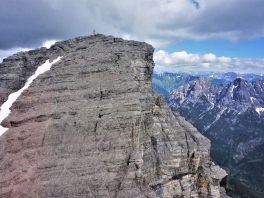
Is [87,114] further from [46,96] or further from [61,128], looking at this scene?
[46,96]

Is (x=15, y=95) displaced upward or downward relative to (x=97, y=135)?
upward

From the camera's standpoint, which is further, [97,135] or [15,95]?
[15,95]

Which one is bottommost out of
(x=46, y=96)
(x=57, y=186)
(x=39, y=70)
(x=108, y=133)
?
(x=57, y=186)

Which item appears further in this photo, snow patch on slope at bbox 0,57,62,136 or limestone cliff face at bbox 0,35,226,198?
snow patch on slope at bbox 0,57,62,136

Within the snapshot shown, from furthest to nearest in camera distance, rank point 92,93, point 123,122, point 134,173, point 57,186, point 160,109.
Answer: point 160,109, point 92,93, point 123,122, point 134,173, point 57,186

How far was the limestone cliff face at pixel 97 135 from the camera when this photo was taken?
39.2 meters

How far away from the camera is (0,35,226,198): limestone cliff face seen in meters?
39.2

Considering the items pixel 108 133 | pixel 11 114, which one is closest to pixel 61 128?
pixel 108 133

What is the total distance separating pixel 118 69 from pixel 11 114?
2055 cm

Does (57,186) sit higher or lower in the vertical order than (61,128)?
lower

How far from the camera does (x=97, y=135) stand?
42.6m

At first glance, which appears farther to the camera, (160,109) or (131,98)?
(160,109)

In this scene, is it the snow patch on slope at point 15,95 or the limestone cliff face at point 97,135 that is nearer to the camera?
the limestone cliff face at point 97,135

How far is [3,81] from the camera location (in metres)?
55.1
